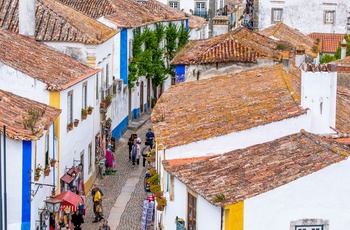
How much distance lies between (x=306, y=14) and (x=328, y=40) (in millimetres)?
2769

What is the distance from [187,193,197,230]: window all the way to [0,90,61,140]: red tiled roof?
15.6 ft

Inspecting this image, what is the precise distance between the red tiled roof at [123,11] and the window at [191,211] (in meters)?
26.4

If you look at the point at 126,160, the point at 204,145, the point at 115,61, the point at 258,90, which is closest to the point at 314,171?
the point at 204,145

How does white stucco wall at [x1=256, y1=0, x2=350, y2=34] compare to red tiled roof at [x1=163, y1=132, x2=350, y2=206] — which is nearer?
red tiled roof at [x1=163, y1=132, x2=350, y2=206]

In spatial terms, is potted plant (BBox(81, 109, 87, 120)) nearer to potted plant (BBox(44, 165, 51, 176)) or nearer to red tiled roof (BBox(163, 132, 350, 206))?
potted plant (BBox(44, 165, 51, 176))

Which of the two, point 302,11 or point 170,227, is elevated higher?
point 302,11

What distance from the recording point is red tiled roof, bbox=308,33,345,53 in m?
64.2

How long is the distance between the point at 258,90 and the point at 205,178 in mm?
6786

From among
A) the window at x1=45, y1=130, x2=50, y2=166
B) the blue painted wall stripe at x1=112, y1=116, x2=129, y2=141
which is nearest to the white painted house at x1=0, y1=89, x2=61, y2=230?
the window at x1=45, y1=130, x2=50, y2=166

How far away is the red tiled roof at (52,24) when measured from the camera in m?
37.3

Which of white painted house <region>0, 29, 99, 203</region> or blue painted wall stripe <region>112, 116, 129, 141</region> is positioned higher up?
white painted house <region>0, 29, 99, 203</region>

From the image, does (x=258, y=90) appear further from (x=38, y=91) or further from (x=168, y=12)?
(x=168, y=12)

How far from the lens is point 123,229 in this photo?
31344mm

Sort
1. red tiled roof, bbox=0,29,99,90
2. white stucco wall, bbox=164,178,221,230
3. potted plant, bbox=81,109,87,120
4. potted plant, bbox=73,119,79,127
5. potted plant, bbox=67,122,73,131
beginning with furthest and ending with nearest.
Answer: potted plant, bbox=81,109,87,120 → potted plant, bbox=73,119,79,127 → potted plant, bbox=67,122,73,131 → red tiled roof, bbox=0,29,99,90 → white stucco wall, bbox=164,178,221,230
